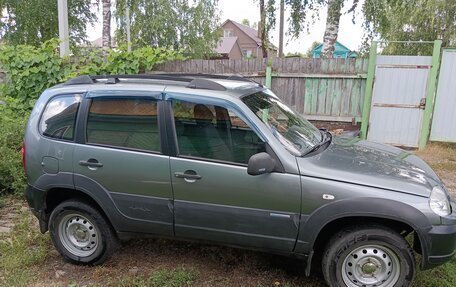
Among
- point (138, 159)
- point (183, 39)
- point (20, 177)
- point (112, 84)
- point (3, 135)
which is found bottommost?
point (20, 177)

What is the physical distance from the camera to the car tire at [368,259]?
2959mm

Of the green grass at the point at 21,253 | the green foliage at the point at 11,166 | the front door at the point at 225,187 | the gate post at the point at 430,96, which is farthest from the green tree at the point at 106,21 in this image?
the front door at the point at 225,187

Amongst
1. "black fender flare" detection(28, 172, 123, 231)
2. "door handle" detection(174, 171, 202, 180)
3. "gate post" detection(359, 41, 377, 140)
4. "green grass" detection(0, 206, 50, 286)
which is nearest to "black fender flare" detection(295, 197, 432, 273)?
"door handle" detection(174, 171, 202, 180)

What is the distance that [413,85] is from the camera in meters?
7.98

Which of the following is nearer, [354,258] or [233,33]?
[354,258]

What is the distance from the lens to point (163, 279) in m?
3.40

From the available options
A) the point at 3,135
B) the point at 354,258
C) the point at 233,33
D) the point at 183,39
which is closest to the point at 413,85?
the point at 354,258

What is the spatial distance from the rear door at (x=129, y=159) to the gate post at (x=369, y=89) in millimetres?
5952

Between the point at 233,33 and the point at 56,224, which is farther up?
the point at 233,33

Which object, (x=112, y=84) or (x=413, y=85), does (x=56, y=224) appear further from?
(x=413, y=85)

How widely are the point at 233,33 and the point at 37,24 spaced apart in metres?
43.9

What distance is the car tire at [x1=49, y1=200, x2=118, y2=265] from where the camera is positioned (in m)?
3.64

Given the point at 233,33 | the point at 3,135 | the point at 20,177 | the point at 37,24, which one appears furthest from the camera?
the point at 233,33

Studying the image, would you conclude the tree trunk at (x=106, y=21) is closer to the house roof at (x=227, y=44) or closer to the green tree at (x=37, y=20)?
the green tree at (x=37, y=20)
